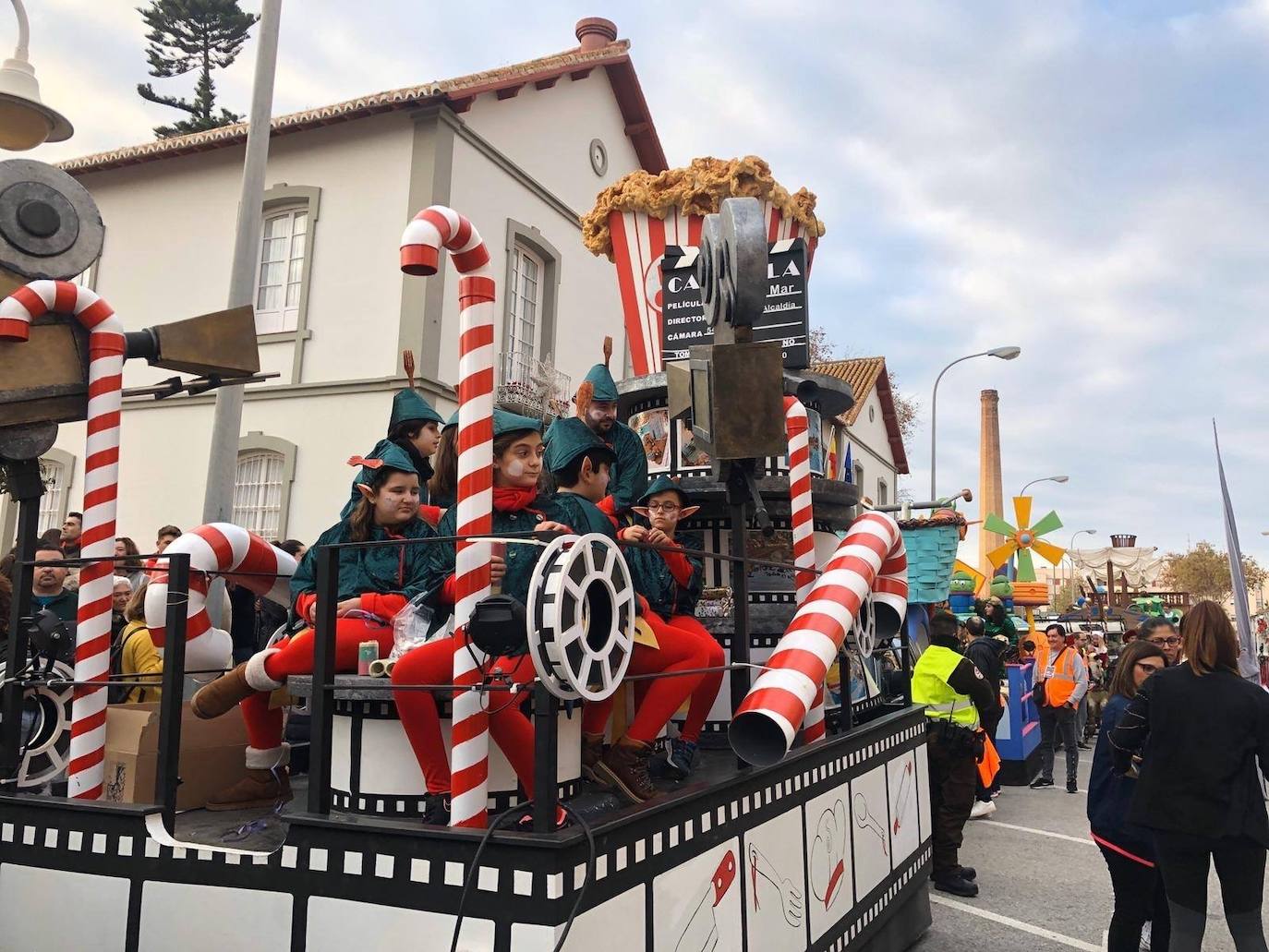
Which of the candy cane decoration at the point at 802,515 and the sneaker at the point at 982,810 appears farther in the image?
the sneaker at the point at 982,810

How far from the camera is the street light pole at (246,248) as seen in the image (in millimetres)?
7773

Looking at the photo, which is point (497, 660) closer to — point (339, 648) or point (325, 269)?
point (339, 648)

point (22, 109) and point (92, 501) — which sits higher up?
point (22, 109)

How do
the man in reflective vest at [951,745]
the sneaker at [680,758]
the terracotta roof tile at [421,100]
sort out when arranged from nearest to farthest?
the sneaker at [680,758], the man in reflective vest at [951,745], the terracotta roof tile at [421,100]

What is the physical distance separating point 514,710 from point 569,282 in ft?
49.7

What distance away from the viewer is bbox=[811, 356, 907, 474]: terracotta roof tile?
31.2 m

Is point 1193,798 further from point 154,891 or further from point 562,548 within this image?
point 154,891

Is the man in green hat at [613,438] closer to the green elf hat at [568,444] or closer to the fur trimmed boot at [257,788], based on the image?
the green elf hat at [568,444]

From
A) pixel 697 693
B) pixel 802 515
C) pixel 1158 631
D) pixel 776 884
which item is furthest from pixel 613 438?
pixel 1158 631

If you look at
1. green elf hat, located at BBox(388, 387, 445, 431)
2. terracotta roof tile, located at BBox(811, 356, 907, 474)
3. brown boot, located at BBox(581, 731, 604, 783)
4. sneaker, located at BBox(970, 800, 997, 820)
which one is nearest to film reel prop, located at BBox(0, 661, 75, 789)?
green elf hat, located at BBox(388, 387, 445, 431)

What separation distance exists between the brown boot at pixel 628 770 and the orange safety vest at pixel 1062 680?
34.1 feet

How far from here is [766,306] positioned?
6.49 meters

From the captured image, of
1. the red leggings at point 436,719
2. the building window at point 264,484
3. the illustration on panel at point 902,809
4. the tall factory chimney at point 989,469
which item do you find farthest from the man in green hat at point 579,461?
the tall factory chimney at point 989,469

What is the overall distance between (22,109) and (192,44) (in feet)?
78.2
